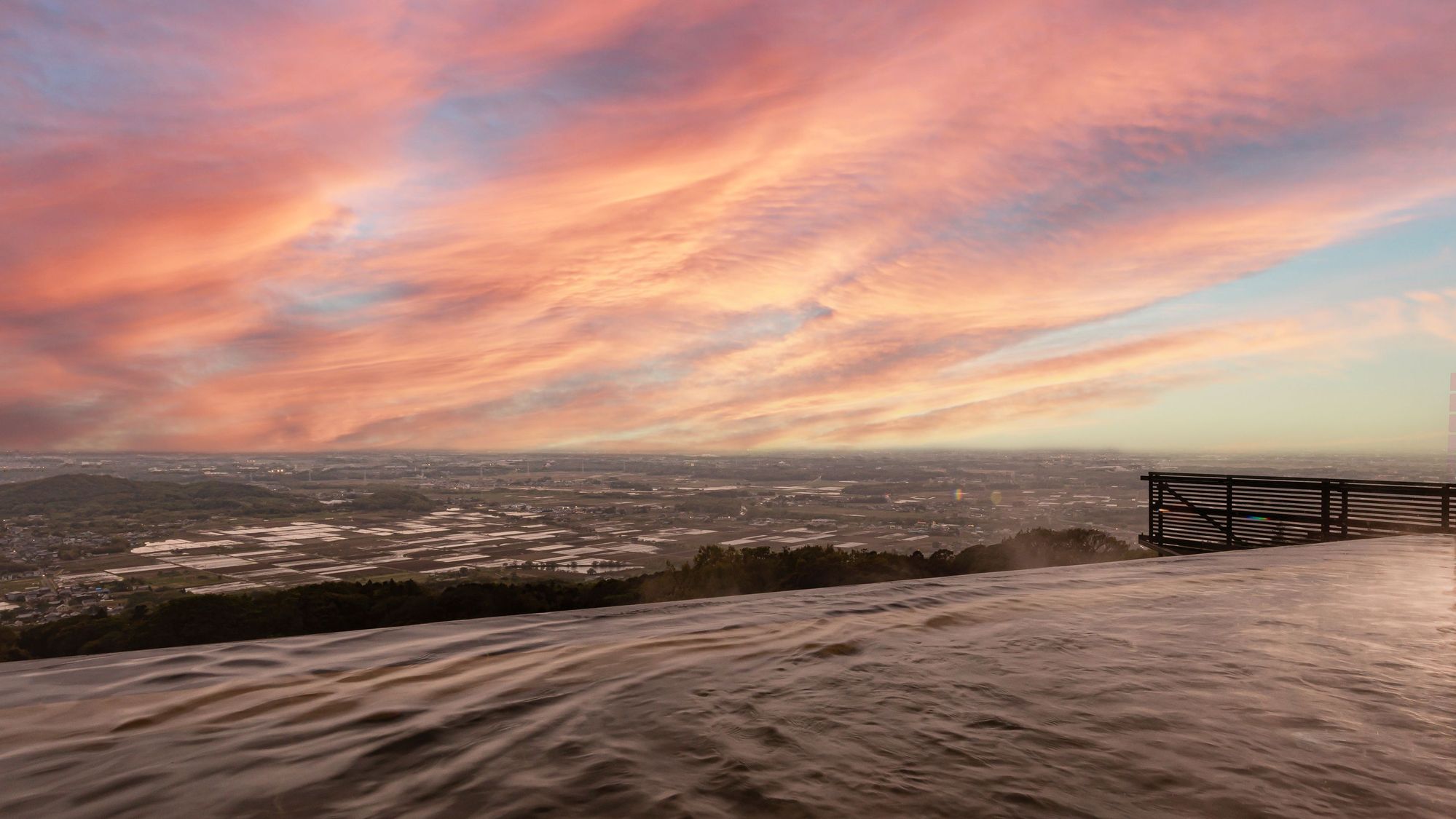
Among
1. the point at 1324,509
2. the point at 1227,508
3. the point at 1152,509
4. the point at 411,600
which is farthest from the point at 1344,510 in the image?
the point at 411,600

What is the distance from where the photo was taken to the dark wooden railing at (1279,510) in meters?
14.5

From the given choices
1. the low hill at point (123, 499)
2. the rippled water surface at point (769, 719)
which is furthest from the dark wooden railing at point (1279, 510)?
the low hill at point (123, 499)

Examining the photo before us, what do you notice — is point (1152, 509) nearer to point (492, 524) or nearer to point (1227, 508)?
point (1227, 508)

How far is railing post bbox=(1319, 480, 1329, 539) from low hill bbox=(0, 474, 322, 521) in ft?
235

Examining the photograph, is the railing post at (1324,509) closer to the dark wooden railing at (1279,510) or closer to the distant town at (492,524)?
the dark wooden railing at (1279,510)

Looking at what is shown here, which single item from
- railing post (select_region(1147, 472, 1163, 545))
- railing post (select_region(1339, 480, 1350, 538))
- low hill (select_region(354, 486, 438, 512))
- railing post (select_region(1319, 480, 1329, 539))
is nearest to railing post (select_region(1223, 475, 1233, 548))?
railing post (select_region(1147, 472, 1163, 545))

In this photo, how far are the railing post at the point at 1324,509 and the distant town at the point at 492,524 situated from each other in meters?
4.31

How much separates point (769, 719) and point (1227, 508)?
17.7 meters

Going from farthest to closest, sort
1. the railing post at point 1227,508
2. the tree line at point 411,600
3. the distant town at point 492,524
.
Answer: the distant town at point 492,524 → the railing post at point 1227,508 → the tree line at point 411,600

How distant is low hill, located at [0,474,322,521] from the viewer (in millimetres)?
55719

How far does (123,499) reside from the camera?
198 feet

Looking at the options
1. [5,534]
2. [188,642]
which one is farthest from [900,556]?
[5,534]

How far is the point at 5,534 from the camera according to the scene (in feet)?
151

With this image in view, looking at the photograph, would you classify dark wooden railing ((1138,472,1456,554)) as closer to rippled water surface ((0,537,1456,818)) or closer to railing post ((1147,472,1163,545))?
railing post ((1147,472,1163,545))
